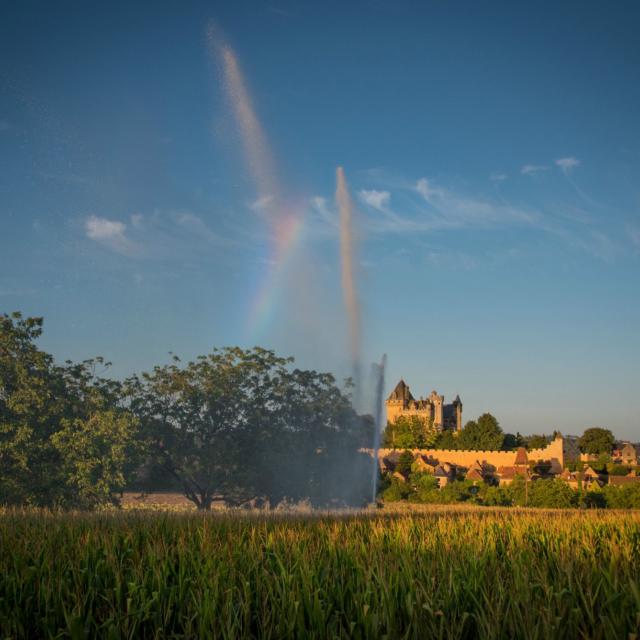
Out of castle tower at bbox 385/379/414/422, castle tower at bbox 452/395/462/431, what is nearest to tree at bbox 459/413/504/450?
castle tower at bbox 385/379/414/422

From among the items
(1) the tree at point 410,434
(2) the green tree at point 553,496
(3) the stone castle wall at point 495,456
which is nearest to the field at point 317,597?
(2) the green tree at point 553,496

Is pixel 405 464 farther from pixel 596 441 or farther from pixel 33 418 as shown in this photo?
pixel 33 418

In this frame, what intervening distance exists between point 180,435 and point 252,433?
494 centimetres

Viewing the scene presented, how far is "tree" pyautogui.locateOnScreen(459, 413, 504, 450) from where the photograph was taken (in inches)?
4924

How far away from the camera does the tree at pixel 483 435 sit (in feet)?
410

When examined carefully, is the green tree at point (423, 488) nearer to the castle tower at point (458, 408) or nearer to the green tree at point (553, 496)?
the green tree at point (553, 496)

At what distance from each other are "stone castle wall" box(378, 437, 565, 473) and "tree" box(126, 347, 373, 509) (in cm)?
5513

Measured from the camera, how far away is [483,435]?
127 m

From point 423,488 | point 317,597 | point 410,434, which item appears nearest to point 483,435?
point 410,434

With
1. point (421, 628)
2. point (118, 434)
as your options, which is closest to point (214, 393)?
point (118, 434)

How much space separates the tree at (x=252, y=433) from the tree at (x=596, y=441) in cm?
9071

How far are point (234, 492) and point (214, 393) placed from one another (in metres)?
6.90

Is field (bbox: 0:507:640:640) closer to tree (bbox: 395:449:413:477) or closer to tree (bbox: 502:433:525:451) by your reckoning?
tree (bbox: 395:449:413:477)

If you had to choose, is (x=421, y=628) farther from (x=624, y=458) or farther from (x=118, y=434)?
(x=624, y=458)
